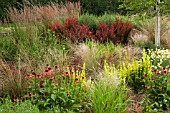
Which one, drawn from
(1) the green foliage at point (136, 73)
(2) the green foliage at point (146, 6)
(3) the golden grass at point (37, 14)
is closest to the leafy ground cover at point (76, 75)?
(1) the green foliage at point (136, 73)

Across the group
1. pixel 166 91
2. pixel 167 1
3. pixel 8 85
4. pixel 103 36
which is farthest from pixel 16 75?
pixel 167 1

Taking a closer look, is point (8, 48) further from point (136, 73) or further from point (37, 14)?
point (136, 73)

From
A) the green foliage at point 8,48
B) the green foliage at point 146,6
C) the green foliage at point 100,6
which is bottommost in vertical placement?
the green foliage at point 8,48

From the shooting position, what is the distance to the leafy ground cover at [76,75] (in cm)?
427

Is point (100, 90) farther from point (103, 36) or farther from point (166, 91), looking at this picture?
point (103, 36)

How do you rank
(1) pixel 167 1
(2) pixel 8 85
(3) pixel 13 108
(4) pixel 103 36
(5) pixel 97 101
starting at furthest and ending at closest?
(4) pixel 103 36, (1) pixel 167 1, (2) pixel 8 85, (5) pixel 97 101, (3) pixel 13 108

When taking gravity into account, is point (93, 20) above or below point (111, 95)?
above

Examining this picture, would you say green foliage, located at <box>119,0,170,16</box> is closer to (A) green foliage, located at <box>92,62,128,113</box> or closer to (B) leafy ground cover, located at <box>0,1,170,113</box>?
(B) leafy ground cover, located at <box>0,1,170,113</box>

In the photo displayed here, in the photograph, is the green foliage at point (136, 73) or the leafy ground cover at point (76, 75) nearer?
the leafy ground cover at point (76, 75)

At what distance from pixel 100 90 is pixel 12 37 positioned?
144 inches

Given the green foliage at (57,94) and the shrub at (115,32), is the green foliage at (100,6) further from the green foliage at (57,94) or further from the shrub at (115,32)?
the green foliage at (57,94)

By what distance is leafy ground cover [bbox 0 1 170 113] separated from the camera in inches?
168

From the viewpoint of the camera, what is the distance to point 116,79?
482 cm

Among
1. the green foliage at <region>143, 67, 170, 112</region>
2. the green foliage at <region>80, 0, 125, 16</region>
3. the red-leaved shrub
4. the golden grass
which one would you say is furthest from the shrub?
the green foliage at <region>80, 0, 125, 16</region>
